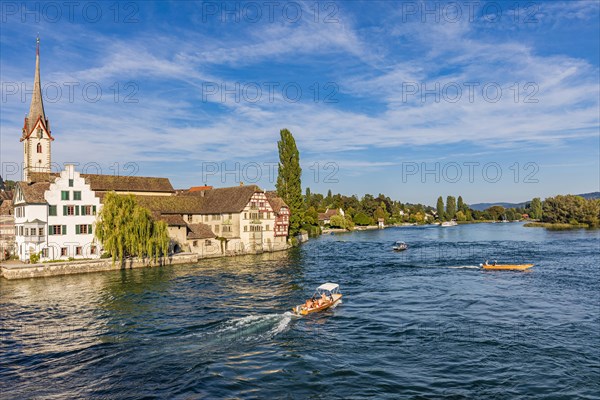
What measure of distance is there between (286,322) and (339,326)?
4.08 meters

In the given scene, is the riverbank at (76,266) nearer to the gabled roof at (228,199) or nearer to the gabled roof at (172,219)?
the gabled roof at (172,219)

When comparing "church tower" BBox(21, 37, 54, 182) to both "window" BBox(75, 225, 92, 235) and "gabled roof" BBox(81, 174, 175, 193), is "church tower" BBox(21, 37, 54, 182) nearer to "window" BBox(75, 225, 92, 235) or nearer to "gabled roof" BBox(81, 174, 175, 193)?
"gabled roof" BBox(81, 174, 175, 193)

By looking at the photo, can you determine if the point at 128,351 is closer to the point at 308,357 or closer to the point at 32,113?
the point at 308,357

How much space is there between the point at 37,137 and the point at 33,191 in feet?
94.0

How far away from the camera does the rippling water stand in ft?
75.8

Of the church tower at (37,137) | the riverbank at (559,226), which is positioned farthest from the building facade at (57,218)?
the riverbank at (559,226)

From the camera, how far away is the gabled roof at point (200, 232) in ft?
248

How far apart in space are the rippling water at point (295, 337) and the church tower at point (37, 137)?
37.6m

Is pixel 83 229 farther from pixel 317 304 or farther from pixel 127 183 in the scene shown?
pixel 317 304

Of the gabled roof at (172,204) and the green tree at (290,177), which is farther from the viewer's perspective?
the green tree at (290,177)

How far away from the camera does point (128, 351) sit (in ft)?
91.8

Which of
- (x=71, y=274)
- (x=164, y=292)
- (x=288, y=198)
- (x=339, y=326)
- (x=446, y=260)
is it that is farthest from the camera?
(x=288, y=198)

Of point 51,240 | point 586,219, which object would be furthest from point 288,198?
→ point 586,219

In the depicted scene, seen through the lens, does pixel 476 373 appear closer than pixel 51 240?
Yes
